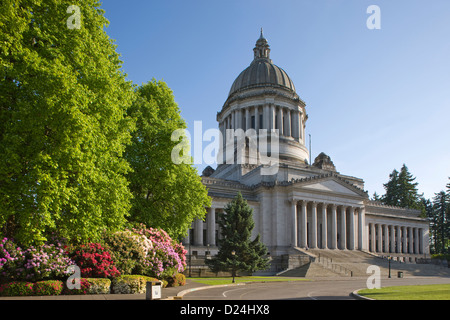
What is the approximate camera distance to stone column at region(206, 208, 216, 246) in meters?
→ 61.4

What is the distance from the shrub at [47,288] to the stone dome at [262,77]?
226 ft

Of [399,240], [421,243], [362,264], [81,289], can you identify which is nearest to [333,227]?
[362,264]

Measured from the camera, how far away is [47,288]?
21.1 m

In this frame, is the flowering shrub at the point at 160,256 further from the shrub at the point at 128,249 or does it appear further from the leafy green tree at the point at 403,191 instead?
the leafy green tree at the point at 403,191

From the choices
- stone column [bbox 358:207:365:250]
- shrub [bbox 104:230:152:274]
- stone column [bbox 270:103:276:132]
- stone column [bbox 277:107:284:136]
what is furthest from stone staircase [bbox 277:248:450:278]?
stone column [bbox 277:107:284:136]

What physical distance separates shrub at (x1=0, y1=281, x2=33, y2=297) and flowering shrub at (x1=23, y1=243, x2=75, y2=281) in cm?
68

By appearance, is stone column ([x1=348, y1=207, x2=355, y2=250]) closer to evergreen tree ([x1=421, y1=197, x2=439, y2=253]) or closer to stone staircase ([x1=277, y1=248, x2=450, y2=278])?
stone staircase ([x1=277, y1=248, x2=450, y2=278])

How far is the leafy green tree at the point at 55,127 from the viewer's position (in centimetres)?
1938

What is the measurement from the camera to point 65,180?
20094 mm

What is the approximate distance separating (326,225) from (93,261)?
165 ft

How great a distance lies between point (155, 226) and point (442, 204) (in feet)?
280

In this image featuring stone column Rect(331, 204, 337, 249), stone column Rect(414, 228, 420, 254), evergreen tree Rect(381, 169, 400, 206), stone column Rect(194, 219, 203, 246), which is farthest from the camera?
evergreen tree Rect(381, 169, 400, 206)

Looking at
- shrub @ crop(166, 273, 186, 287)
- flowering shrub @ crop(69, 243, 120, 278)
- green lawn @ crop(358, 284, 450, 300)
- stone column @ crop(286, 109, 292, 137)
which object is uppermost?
stone column @ crop(286, 109, 292, 137)
